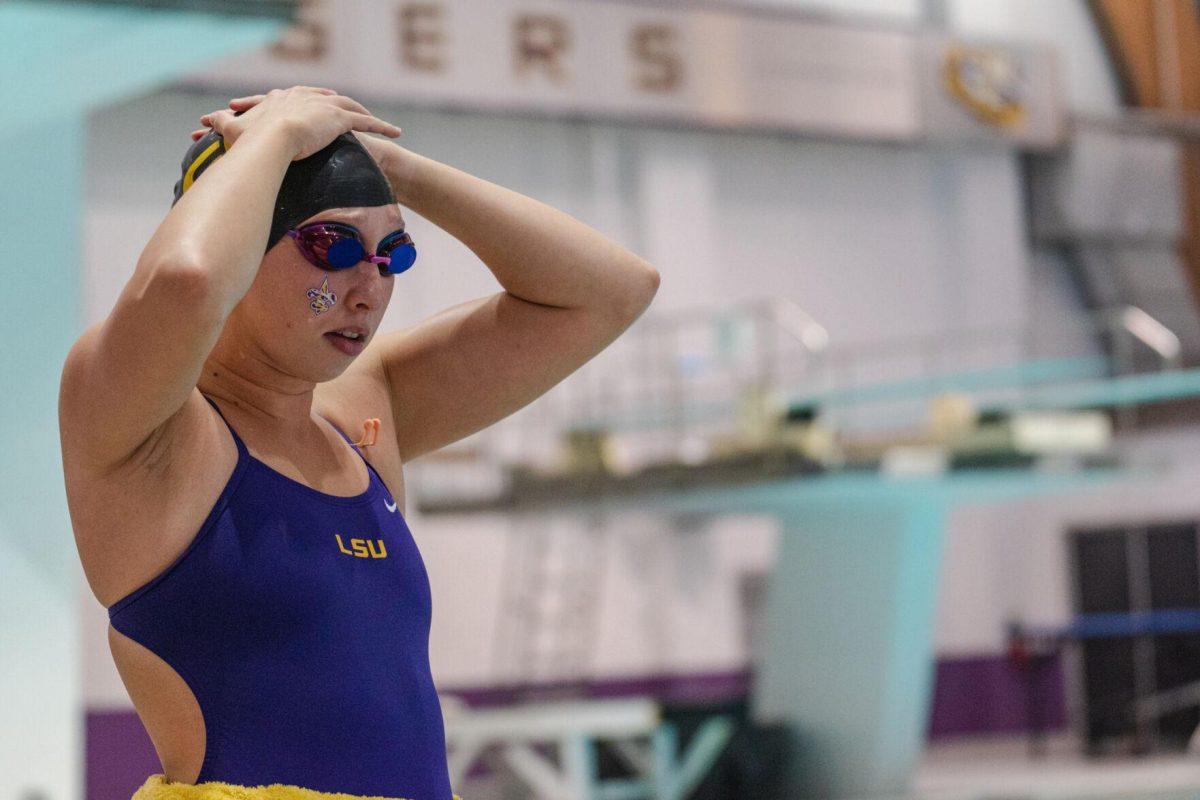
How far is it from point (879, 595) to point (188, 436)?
35.7 ft

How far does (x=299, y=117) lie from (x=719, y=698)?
11.0m

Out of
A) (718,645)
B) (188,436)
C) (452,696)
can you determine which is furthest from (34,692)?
(718,645)

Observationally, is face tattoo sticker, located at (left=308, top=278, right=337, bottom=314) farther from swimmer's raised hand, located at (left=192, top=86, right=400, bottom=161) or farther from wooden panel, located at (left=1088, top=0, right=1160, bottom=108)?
wooden panel, located at (left=1088, top=0, right=1160, bottom=108)

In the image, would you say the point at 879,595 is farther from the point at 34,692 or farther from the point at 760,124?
the point at 34,692

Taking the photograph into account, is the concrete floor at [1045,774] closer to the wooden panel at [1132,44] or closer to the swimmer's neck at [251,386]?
the wooden panel at [1132,44]

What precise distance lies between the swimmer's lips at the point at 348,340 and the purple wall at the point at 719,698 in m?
8.69

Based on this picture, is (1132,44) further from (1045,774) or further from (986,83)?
Answer: (1045,774)

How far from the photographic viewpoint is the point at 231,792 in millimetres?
1463

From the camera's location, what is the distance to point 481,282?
14.4 m

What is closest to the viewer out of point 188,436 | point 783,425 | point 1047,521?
point 188,436

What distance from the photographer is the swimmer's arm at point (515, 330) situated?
1.80 meters

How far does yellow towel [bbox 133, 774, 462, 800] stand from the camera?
4.79ft

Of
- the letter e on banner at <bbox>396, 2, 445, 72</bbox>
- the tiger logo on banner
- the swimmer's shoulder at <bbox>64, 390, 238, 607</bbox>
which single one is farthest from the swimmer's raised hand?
the tiger logo on banner

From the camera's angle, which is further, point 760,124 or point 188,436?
point 760,124
